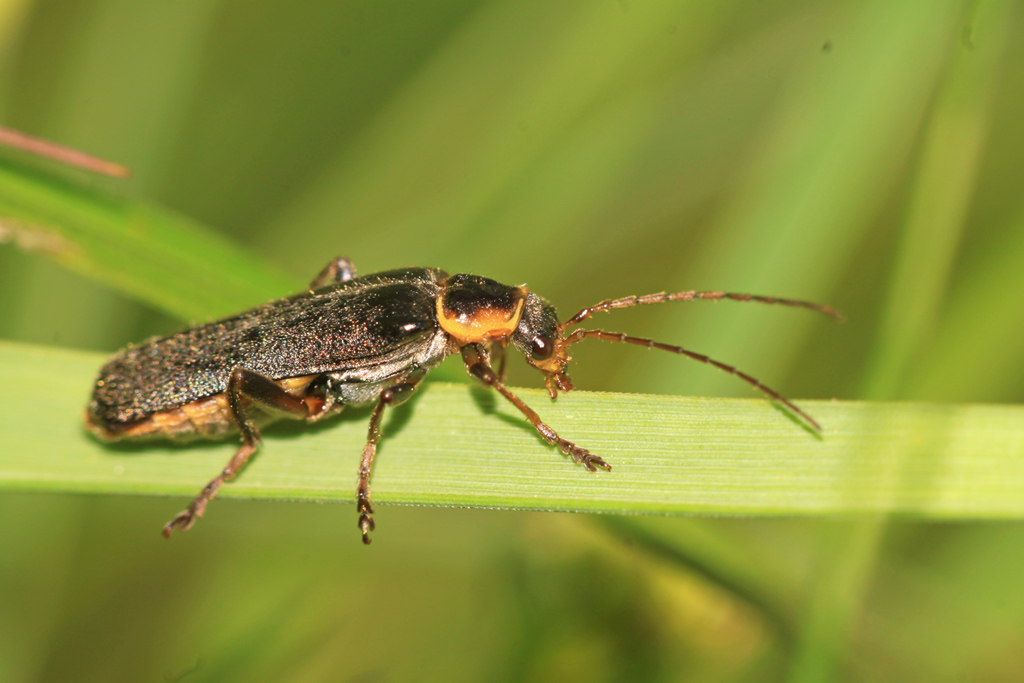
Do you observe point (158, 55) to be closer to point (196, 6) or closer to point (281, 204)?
point (196, 6)

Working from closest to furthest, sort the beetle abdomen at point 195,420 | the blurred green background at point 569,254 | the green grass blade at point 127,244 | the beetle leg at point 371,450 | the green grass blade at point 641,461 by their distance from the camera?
the green grass blade at point 641,461 < the beetle leg at point 371,450 < the blurred green background at point 569,254 < the beetle abdomen at point 195,420 < the green grass blade at point 127,244

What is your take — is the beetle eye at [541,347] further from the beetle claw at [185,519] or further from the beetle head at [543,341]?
the beetle claw at [185,519]

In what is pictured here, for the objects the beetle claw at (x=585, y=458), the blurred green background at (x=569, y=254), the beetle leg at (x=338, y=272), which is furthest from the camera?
the beetle leg at (x=338, y=272)

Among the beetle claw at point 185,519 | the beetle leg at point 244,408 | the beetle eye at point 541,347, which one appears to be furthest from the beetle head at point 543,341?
the beetle claw at point 185,519

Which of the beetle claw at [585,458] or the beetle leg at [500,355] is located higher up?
the beetle claw at [585,458]

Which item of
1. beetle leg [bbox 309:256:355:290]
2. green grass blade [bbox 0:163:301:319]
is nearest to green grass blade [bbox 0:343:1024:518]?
green grass blade [bbox 0:163:301:319]

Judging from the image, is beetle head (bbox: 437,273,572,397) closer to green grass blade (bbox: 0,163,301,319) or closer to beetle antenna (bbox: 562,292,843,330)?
beetle antenna (bbox: 562,292,843,330)
